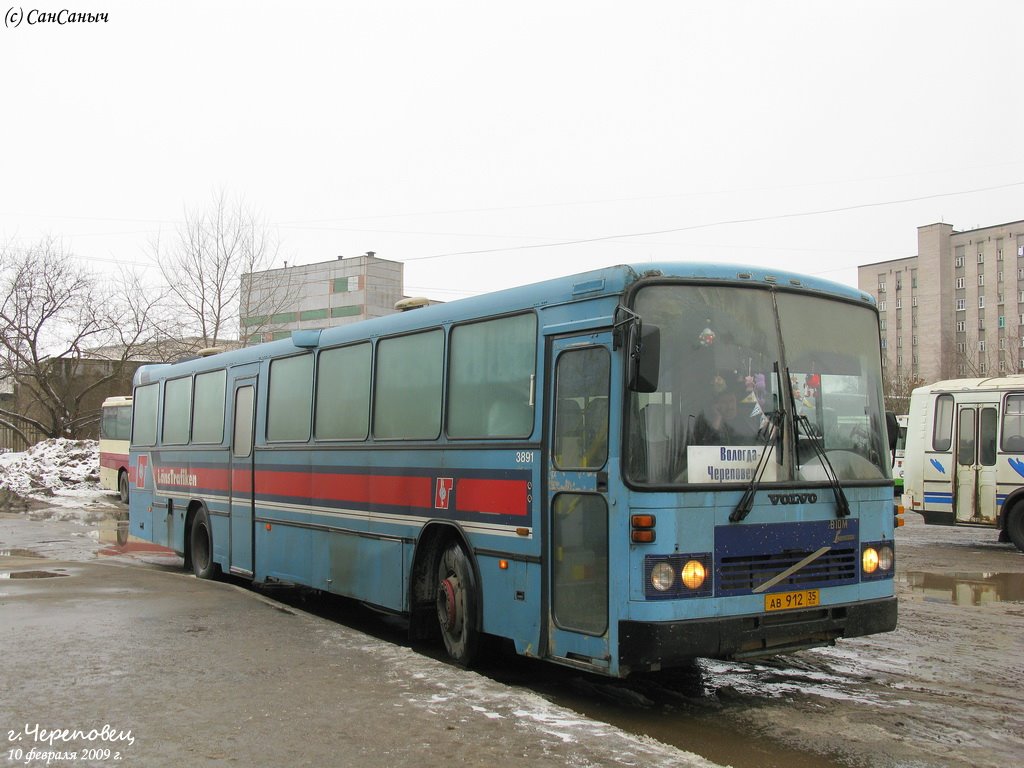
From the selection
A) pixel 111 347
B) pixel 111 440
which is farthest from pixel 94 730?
pixel 111 347

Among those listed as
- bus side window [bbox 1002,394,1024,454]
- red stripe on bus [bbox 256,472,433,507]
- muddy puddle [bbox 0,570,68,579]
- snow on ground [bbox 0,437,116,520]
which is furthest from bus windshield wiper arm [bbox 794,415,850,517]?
snow on ground [bbox 0,437,116,520]

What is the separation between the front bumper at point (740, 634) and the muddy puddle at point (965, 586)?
597 cm

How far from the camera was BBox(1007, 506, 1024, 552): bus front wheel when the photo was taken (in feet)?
58.4

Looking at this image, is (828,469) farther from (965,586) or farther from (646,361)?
(965,586)

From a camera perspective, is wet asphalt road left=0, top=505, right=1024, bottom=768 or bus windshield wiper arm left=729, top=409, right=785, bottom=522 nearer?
wet asphalt road left=0, top=505, right=1024, bottom=768

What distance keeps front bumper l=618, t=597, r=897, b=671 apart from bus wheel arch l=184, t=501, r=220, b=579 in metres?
8.98

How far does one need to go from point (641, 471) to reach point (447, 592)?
2.61m

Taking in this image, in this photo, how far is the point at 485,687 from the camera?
682 centimetres

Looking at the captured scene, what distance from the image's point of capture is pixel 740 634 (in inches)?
259

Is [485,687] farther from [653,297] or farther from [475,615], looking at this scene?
[653,297]

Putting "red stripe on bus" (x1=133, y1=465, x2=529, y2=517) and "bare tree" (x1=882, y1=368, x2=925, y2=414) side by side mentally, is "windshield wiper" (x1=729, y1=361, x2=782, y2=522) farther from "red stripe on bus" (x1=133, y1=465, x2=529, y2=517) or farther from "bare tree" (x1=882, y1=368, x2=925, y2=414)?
"bare tree" (x1=882, y1=368, x2=925, y2=414)

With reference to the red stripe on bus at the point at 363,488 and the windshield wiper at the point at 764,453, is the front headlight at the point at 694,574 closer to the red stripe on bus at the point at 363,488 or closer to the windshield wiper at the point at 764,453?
the windshield wiper at the point at 764,453

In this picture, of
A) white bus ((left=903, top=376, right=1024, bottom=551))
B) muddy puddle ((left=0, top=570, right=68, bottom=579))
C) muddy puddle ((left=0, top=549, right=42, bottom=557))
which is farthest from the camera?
white bus ((left=903, top=376, right=1024, bottom=551))

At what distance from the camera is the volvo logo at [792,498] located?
6844mm
